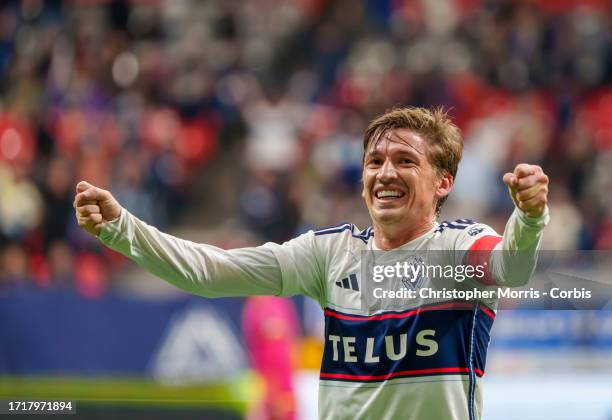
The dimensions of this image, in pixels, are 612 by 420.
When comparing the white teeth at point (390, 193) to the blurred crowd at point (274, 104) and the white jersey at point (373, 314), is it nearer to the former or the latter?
the white jersey at point (373, 314)

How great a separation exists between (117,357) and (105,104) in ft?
14.4

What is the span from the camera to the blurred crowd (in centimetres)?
1288

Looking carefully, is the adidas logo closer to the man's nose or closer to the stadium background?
the man's nose

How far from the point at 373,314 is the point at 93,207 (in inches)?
45.3

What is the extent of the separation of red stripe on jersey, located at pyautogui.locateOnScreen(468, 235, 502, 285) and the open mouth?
0.38 meters

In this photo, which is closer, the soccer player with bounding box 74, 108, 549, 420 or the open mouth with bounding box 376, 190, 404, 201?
the soccer player with bounding box 74, 108, 549, 420

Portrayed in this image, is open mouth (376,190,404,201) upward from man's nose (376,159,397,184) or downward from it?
downward

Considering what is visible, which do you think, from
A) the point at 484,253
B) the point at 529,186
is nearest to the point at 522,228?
the point at 529,186

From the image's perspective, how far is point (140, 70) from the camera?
15.2 m

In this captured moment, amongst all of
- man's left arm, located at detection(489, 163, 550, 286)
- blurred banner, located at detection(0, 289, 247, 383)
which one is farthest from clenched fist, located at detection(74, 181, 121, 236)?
blurred banner, located at detection(0, 289, 247, 383)

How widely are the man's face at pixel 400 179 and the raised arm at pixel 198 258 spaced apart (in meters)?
0.38

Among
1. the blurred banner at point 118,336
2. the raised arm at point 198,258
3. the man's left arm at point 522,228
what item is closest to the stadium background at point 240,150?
the blurred banner at point 118,336

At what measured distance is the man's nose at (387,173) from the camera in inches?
171

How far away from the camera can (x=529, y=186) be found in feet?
12.4
